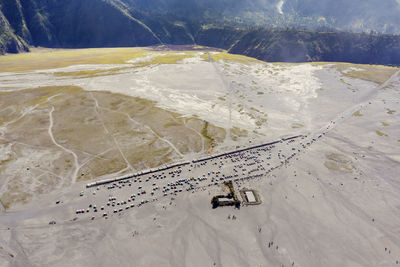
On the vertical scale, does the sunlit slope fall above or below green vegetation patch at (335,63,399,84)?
below

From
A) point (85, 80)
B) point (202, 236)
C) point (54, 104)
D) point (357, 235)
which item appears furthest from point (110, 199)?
point (85, 80)

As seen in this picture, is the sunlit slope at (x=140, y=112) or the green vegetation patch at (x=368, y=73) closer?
the sunlit slope at (x=140, y=112)

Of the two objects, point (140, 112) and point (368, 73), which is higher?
point (368, 73)

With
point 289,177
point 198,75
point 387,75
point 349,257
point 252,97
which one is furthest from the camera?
point 387,75

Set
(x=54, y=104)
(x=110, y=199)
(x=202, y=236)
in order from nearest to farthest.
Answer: (x=202, y=236)
(x=110, y=199)
(x=54, y=104)

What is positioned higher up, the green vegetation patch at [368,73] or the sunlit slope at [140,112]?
the green vegetation patch at [368,73]

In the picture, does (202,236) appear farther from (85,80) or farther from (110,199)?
(85,80)

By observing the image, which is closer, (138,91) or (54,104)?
(54,104)

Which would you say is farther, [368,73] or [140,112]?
[368,73]

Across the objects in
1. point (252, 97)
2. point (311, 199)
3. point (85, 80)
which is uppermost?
point (311, 199)

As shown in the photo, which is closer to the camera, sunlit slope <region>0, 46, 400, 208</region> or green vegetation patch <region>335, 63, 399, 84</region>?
sunlit slope <region>0, 46, 400, 208</region>

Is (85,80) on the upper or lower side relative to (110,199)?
lower
